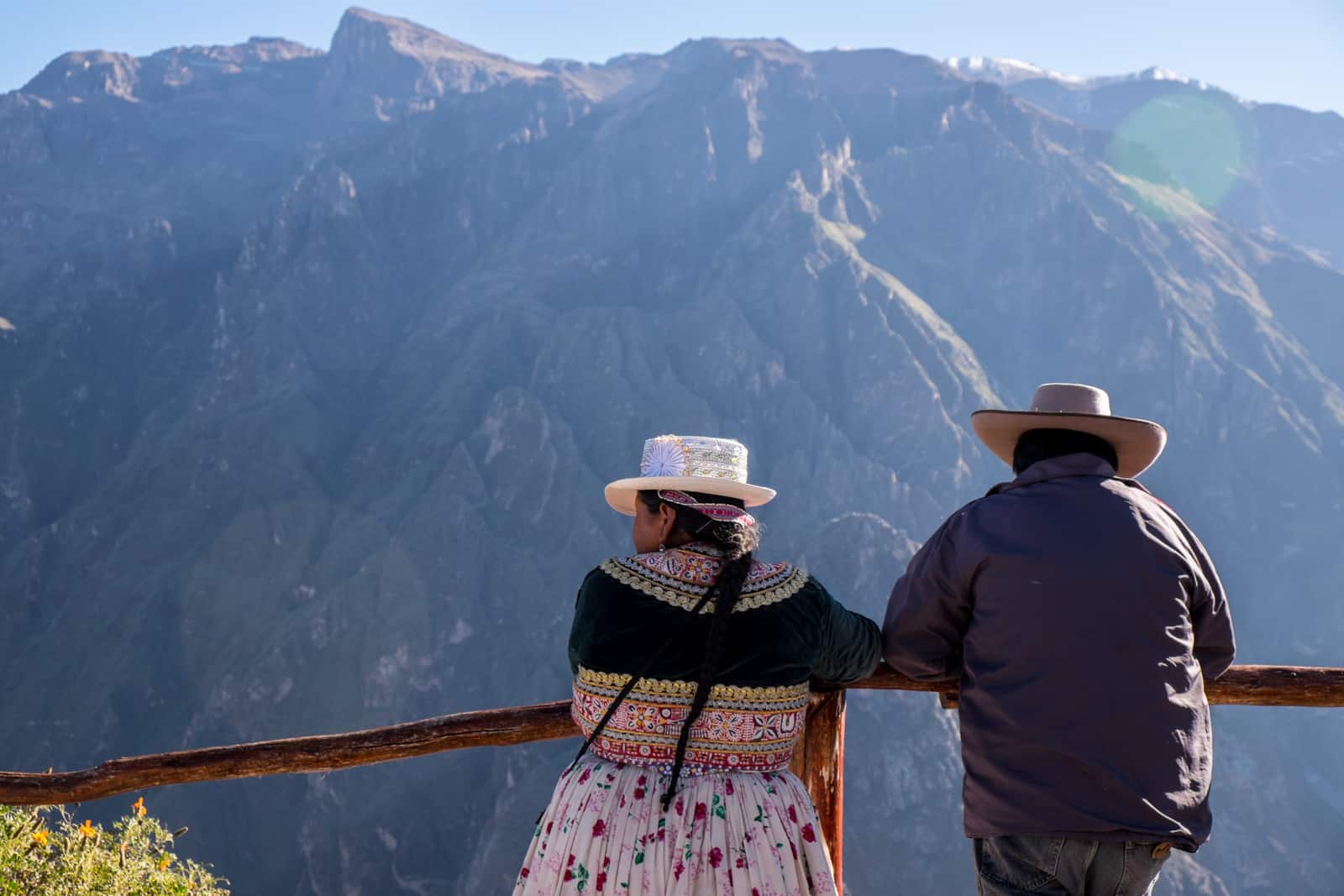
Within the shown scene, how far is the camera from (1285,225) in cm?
13550

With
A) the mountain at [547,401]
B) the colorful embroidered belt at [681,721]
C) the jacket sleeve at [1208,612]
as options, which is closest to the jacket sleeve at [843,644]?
the colorful embroidered belt at [681,721]

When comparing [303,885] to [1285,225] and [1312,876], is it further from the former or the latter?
[1285,225]

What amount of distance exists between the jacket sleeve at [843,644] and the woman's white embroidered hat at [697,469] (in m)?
0.33

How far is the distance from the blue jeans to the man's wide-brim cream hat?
96cm

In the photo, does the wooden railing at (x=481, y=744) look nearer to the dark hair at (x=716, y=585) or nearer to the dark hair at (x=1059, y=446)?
the dark hair at (x=716, y=585)

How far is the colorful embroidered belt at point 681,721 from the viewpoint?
235cm

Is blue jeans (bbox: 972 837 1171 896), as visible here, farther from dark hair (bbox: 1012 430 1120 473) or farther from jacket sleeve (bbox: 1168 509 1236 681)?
dark hair (bbox: 1012 430 1120 473)

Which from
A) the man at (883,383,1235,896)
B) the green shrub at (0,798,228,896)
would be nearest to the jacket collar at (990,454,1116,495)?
the man at (883,383,1235,896)

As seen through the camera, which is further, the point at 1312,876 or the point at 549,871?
the point at 1312,876

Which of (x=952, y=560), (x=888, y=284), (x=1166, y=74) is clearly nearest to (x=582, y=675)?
(x=952, y=560)

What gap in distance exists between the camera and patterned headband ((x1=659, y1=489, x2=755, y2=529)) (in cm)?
252

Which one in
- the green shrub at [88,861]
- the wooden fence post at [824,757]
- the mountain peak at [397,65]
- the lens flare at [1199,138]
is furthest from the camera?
the mountain peak at [397,65]

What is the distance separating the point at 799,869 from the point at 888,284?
84.4 m

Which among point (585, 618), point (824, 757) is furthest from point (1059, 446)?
point (585, 618)
